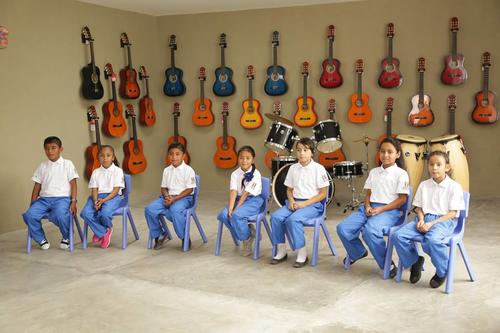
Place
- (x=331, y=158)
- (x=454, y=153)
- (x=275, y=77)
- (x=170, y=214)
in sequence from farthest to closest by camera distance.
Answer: (x=275, y=77)
(x=331, y=158)
(x=454, y=153)
(x=170, y=214)

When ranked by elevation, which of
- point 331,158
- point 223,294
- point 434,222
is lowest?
point 223,294

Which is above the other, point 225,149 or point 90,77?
point 90,77

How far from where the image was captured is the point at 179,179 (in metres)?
4.97

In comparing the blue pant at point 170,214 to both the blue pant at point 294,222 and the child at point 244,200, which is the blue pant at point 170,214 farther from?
the blue pant at point 294,222

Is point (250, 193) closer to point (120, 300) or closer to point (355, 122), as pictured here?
point (120, 300)

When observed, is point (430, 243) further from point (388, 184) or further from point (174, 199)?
point (174, 199)

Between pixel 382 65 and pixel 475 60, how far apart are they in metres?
0.99

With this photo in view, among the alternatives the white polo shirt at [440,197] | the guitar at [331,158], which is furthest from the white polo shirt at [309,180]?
the guitar at [331,158]

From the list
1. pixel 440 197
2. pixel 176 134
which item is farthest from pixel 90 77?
pixel 440 197

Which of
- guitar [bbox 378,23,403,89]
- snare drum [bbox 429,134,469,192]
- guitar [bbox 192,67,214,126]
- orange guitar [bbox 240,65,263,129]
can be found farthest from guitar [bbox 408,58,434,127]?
guitar [bbox 192,67,214,126]

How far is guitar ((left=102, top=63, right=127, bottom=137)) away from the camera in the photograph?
263 inches

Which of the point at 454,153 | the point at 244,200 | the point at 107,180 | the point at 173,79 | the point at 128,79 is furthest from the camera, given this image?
the point at 173,79

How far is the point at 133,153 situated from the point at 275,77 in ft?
6.31

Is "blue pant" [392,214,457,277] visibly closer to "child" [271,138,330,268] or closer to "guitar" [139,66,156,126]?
"child" [271,138,330,268]
